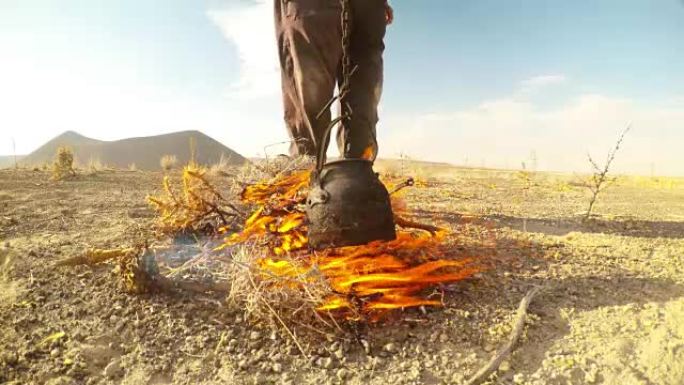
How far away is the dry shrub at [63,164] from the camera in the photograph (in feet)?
23.6

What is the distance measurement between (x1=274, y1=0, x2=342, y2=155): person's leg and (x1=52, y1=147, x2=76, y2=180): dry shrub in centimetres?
535

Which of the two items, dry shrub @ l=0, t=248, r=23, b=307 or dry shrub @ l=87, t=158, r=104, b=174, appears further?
dry shrub @ l=87, t=158, r=104, b=174

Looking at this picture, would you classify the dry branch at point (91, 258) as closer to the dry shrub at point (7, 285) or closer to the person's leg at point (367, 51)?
the dry shrub at point (7, 285)

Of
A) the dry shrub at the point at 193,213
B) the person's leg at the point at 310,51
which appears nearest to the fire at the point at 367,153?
the person's leg at the point at 310,51

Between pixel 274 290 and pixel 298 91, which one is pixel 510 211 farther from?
pixel 274 290

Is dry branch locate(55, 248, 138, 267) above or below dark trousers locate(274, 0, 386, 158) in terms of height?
below

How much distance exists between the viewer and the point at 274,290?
1908mm

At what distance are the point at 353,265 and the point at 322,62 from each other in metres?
1.92

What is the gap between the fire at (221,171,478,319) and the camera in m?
1.91

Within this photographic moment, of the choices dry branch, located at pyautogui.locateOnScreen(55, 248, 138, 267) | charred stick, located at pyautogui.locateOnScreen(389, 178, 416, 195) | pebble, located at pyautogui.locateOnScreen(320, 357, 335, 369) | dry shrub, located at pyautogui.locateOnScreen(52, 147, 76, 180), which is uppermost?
dry shrub, located at pyautogui.locateOnScreen(52, 147, 76, 180)

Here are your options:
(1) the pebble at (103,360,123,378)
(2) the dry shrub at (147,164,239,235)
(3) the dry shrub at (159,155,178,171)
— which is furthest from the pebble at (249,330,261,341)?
(3) the dry shrub at (159,155,178,171)

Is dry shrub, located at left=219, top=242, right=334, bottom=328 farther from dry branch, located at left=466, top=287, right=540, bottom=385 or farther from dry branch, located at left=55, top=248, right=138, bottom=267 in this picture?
dry branch, located at left=55, top=248, right=138, bottom=267

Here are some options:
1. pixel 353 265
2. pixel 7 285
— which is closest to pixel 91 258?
pixel 7 285

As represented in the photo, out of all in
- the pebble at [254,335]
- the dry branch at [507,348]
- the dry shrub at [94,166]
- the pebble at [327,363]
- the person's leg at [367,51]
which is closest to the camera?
the dry branch at [507,348]
